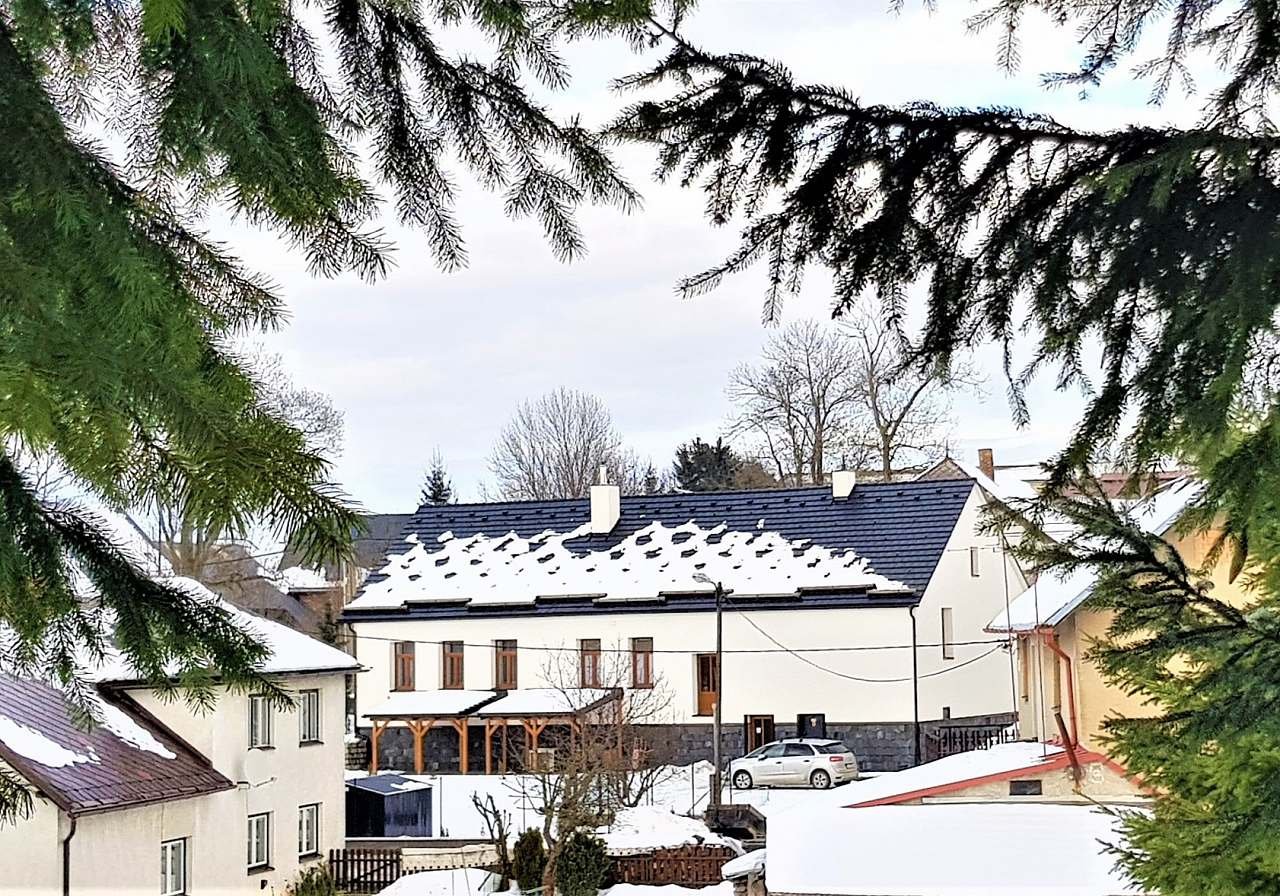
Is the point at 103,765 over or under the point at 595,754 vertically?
over

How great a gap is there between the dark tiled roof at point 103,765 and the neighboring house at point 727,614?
1197 centimetres

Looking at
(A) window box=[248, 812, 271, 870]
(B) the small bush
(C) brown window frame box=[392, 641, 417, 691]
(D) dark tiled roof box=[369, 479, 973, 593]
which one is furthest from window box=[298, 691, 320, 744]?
(D) dark tiled roof box=[369, 479, 973, 593]

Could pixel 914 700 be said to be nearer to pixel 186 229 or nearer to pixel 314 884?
pixel 314 884

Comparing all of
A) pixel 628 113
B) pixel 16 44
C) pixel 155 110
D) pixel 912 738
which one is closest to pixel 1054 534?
pixel 628 113

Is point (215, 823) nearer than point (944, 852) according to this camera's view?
No

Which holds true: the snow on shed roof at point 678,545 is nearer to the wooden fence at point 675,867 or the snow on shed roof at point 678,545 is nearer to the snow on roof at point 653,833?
the snow on roof at point 653,833

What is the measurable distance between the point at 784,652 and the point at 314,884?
511 inches

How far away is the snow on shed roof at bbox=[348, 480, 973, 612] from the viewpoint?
3070cm

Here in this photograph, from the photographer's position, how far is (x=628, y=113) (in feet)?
9.13

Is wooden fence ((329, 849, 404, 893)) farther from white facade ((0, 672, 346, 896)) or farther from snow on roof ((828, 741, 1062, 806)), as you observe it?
snow on roof ((828, 741, 1062, 806))

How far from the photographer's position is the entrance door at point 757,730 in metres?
30.2

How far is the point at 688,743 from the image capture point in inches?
1196

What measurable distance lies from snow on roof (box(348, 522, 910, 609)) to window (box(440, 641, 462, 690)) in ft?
3.60

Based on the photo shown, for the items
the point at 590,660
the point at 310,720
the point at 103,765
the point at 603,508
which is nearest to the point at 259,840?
the point at 310,720
